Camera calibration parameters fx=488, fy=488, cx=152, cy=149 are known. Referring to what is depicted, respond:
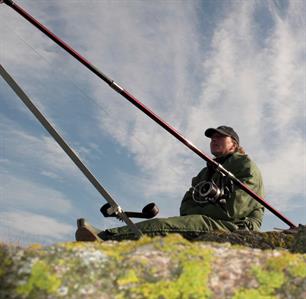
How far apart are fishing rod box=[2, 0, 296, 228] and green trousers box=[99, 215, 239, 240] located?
86cm

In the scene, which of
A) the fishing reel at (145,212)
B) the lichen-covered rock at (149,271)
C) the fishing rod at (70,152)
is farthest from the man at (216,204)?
the lichen-covered rock at (149,271)

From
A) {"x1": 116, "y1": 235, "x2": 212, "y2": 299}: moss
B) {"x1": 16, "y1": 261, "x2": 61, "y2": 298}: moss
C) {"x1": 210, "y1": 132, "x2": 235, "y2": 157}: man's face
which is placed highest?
{"x1": 210, "y1": 132, "x2": 235, "y2": 157}: man's face

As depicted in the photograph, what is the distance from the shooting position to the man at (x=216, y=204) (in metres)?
6.70

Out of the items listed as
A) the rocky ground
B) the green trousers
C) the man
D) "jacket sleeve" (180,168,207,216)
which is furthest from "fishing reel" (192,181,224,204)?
the rocky ground

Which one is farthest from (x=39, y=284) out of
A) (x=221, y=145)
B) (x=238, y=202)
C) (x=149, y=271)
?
(x=221, y=145)

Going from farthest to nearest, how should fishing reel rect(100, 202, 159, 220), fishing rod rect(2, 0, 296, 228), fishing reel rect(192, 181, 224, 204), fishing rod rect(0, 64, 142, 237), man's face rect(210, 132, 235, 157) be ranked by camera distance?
man's face rect(210, 132, 235, 157)
fishing rod rect(2, 0, 296, 228)
fishing reel rect(192, 181, 224, 204)
fishing reel rect(100, 202, 159, 220)
fishing rod rect(0, 64, 142, 237)

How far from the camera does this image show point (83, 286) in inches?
93.2

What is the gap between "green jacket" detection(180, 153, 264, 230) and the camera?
7102 mm

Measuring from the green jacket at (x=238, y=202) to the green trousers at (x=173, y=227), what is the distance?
0.96 feet

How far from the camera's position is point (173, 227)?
22.0 feet

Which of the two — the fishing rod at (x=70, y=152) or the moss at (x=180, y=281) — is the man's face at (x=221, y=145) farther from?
the moss at (x=180, y=281)

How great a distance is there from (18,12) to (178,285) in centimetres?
628

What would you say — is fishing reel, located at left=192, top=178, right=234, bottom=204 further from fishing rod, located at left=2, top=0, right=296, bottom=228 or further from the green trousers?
the green trousers

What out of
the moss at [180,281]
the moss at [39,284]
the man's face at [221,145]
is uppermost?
the man's face at [221,145]
